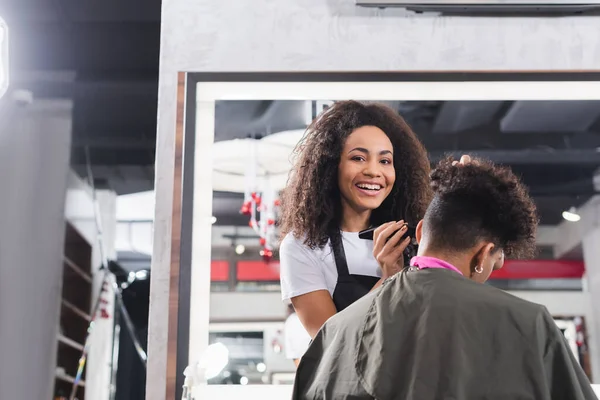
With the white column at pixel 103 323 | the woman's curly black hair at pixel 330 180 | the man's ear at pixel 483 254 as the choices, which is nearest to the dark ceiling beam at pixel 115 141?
the white column at pixel 103 323

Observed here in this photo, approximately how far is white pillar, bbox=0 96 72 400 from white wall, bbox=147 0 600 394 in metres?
0.43

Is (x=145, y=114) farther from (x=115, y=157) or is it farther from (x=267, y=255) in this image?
(x=267, y=255)

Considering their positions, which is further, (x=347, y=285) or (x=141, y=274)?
(x=141, y=274)

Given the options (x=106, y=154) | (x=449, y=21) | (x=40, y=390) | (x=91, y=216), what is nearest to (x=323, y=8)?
(x=449, y=21)

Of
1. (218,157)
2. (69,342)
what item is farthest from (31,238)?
(218,157)

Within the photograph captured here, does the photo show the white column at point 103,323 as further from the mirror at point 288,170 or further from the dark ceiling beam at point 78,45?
the dark ceiling beam at point 78,45

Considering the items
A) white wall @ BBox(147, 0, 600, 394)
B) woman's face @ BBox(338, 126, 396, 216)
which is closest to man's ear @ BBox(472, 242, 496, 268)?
woman's face @ BBox(338, 126, 396, 216)

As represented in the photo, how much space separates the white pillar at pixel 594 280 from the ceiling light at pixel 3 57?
195 centimetres

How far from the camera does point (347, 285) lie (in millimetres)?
2152

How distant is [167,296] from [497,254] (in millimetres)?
1062

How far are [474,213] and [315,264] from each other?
748mm

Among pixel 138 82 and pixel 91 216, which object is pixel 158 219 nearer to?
pixel 91 216

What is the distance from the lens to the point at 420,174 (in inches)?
87.8

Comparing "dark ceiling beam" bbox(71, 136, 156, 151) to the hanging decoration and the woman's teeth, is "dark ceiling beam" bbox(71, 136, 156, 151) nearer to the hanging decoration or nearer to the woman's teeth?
the hanging decoration
